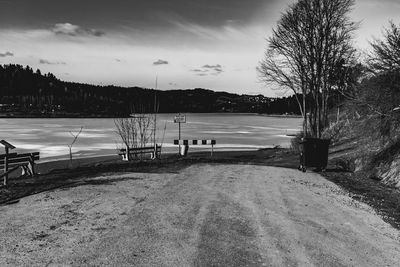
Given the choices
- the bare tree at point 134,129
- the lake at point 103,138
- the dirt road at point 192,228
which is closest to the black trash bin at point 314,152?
the dirt road at point 192,228

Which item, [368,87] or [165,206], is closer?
[165,206]

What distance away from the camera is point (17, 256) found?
20.0ft

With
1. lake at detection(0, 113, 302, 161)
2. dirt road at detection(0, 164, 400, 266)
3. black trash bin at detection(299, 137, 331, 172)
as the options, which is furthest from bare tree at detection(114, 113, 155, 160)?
dirt road at detection(0, 164, 400, 266)

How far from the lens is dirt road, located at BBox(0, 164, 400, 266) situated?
20.3ft

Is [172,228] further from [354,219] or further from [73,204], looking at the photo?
[354,219]

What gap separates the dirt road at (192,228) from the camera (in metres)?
6.20

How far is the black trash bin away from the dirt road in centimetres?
528

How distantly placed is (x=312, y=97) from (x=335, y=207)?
20.9 meters

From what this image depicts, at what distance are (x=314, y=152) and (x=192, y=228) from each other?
11285 mm

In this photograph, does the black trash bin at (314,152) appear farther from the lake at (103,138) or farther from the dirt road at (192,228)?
the lake at (103,138)

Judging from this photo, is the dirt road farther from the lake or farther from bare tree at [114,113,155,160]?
the lake

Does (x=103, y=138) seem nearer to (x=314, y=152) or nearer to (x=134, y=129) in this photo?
(x=134, y=129)

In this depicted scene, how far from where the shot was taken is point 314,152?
17.5 m

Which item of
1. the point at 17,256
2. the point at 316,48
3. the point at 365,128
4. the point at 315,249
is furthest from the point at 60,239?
the point at 316,48
